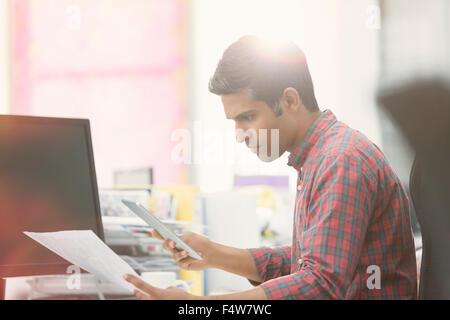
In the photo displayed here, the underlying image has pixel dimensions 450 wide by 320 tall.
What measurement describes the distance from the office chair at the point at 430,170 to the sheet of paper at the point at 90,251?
0.52 meters

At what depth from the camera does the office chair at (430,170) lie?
918 mm

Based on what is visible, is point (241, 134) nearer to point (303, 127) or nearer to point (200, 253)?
point (303, 127)

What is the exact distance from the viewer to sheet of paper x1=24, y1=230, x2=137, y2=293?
0.89 metres

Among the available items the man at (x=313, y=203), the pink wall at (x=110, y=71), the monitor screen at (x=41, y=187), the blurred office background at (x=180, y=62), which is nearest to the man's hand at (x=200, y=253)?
the man at (x=313, y=203)

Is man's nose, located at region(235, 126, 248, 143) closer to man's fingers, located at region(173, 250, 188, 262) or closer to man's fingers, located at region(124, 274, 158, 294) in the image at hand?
man's fingers, located at region(173, 250, 188, 262)

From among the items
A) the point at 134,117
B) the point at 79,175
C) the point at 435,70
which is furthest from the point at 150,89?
the point at 79,175

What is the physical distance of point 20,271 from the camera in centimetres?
117

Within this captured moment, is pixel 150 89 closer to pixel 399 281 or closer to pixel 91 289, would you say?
pixel 91 289

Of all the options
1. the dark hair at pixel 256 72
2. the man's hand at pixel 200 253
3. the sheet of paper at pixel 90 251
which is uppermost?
the dark hair at pixel 256 72

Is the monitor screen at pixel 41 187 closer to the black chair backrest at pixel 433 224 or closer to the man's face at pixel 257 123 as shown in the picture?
the man's face at pixel 257 123

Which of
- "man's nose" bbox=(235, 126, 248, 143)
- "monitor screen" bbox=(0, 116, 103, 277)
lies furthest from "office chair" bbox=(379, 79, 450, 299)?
"monitor screen" bbox=(0, 116, 103, 277)

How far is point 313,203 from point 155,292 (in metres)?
0.30

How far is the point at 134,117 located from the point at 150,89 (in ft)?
0.81
